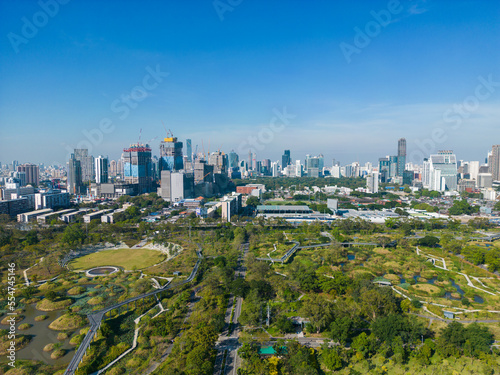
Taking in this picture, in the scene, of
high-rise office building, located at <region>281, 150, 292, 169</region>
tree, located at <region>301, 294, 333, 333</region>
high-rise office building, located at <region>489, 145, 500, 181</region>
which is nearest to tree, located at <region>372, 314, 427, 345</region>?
tree, located at <region>301, 294, 333, 333</region>

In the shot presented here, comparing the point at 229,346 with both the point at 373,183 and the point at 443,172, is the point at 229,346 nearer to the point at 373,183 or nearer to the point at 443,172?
the point at 373,183

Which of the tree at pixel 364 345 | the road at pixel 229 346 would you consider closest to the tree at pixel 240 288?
the road at pixel 229 346

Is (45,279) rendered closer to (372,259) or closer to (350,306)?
(350,306)

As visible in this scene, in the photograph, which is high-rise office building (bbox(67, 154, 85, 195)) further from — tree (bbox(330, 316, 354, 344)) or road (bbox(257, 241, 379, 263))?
tree (bbox(330, 316, 354, 344))

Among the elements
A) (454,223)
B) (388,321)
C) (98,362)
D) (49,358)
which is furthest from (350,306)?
(454,223)

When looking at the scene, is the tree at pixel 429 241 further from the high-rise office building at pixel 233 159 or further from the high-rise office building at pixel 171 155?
the high-rise office building at pixel 233 159

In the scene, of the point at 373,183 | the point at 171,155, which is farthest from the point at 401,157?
the point at 171,155
